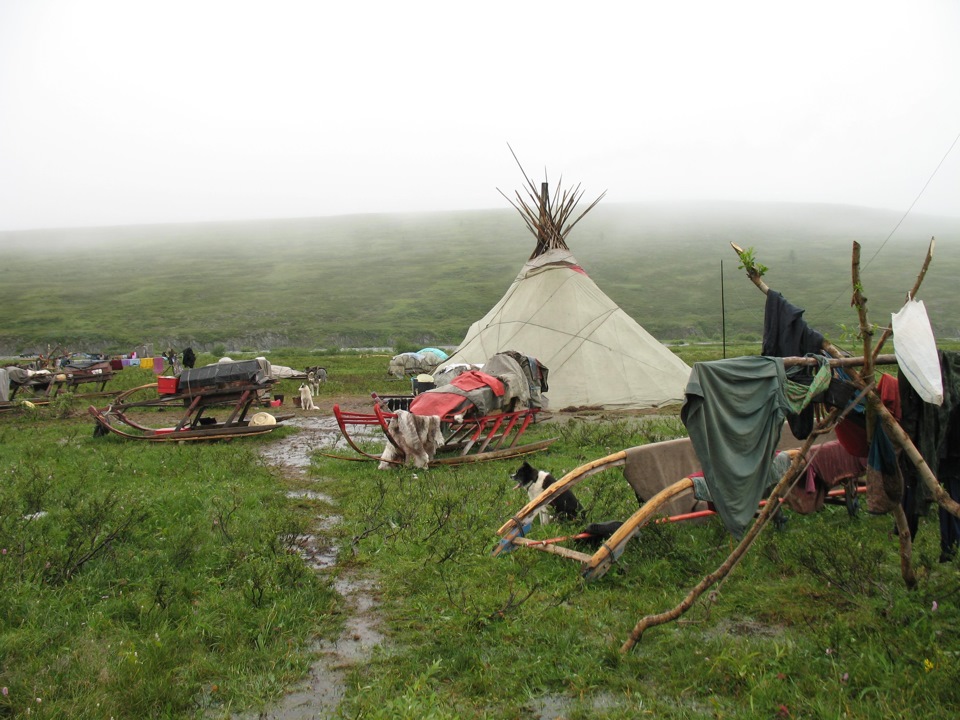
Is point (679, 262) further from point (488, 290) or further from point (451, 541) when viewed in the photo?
point (451, 541)

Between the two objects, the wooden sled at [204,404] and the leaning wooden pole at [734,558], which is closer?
the leaning wooden pole at [734,558]

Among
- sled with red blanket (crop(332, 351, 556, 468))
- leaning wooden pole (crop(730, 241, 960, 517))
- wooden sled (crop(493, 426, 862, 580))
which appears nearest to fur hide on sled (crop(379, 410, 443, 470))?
sled with red blanket (crop(332, 351, 556, 468))

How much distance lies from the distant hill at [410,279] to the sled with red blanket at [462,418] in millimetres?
19880

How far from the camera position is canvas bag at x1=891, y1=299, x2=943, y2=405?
4051mm

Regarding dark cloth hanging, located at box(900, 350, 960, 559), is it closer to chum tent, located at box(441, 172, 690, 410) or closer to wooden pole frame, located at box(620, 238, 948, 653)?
wooden pole frame, located at box(620, 238, 948, 653)

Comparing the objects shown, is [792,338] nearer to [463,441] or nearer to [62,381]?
[463,441]

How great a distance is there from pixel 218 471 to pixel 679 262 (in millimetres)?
80128

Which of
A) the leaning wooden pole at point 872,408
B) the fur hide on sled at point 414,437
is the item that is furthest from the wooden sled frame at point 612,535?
the fur hide on sled at point 414,437

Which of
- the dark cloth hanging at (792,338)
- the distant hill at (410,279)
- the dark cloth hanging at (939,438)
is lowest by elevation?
the distant hill at (410,279)

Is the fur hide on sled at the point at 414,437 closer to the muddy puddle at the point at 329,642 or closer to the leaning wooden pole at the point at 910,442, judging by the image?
the muddy puddle at the point at 329,642

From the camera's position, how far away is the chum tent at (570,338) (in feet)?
52.9

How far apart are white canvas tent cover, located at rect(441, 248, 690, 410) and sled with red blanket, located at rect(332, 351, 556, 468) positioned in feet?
11.0

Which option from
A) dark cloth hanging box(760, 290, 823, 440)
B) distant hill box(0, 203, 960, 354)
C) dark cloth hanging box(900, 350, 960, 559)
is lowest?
distant hill box(0, 203, 960, 354)

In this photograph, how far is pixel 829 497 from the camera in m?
6.80
